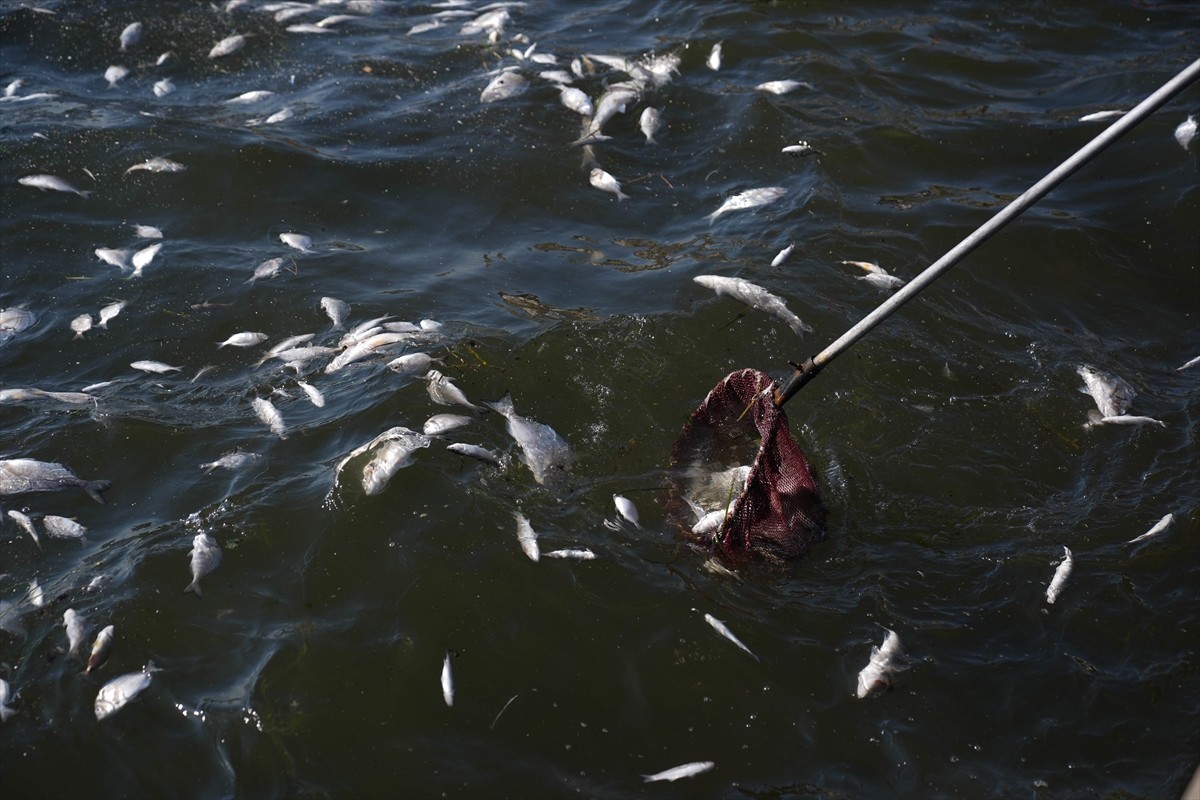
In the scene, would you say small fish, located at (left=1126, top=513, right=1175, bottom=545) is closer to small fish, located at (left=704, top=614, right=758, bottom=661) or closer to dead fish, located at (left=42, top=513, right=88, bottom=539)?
small fish, located at (left=704, top=614, right=758, bottom=661)

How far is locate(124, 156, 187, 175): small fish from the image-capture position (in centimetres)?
874

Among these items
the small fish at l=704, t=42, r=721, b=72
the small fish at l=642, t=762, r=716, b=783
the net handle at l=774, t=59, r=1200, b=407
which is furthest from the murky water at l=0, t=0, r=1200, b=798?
the net handle at l=774, t=59, r=1200, b=407

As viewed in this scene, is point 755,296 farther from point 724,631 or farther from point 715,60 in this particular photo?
point 715,60

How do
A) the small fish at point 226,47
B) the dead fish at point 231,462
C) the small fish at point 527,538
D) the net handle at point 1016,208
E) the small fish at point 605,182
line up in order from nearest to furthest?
the net handle at point 1016,208, the small fish at point 527,538, the dead fish at point 231,462, the small fish at point 605,182, the small fish at point 226,47

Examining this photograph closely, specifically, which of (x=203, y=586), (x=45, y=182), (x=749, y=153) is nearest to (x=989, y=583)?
(x=203, y=586)

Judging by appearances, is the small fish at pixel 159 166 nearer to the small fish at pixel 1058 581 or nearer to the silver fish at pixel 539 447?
the silver fish at pixel 539 447

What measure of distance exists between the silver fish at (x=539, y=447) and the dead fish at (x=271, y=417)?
1.44 meters

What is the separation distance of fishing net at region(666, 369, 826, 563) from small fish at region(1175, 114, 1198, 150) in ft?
19.3

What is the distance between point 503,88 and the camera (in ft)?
32.0

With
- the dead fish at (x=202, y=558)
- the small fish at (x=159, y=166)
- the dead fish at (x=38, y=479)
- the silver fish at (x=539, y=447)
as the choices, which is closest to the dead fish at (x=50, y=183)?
the small fish at (x=159, y=166)

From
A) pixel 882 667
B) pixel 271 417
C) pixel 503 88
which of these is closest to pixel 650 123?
pixel 503 88

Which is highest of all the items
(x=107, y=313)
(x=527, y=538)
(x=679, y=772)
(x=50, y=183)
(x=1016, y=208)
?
(x=1016, y=208)

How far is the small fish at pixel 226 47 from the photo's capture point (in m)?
10.7

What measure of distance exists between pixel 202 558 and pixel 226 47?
7287 millimetres
